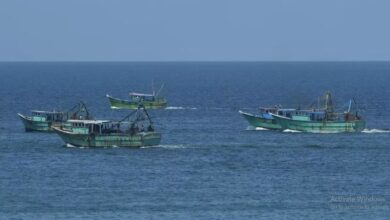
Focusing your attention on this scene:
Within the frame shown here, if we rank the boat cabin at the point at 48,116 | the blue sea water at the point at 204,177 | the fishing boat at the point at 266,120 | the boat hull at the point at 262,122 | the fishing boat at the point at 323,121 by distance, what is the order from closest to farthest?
the blue sea water at the point at 204,177 → the boat cabin at the point at 48,116 → the fishing boat at the point at 323,121 → the boat hull at the point at 262,122 → the fishing boat at the point at 266,120

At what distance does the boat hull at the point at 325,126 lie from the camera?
15200 centimetres

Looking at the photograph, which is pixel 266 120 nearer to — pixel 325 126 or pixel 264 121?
pixel 264 121

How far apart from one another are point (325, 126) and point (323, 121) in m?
0.79

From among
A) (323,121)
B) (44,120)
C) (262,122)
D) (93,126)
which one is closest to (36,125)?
(44,120)

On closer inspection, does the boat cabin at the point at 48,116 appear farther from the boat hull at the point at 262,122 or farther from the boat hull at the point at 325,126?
the boat hull at the point at 325,126

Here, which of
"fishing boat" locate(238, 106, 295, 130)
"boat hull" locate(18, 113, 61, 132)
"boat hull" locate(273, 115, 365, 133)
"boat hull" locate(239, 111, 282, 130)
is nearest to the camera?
"boat hull" locate(18, 113, 61, 132)

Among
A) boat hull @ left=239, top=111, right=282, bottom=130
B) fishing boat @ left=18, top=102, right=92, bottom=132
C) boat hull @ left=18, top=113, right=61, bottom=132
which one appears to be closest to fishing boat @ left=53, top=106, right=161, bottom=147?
fishing boat @ left=18, top=102, right=92, bottom=132

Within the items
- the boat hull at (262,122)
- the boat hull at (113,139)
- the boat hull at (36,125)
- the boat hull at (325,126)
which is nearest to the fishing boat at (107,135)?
the boat hull at (113,139)

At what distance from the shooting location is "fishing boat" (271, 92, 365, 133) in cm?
15212

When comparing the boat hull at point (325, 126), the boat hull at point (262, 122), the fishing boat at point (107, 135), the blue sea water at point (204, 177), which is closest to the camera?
the blue sea water at point (204, 177)

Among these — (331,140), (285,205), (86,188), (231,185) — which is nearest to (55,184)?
(86,188)

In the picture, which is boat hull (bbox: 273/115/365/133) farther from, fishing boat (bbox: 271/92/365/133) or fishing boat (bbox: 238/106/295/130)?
fishing boat (bbox: 238/106/295/130)

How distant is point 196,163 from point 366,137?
3278 cm

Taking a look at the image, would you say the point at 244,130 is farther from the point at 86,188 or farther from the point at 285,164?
the point at 86,188
